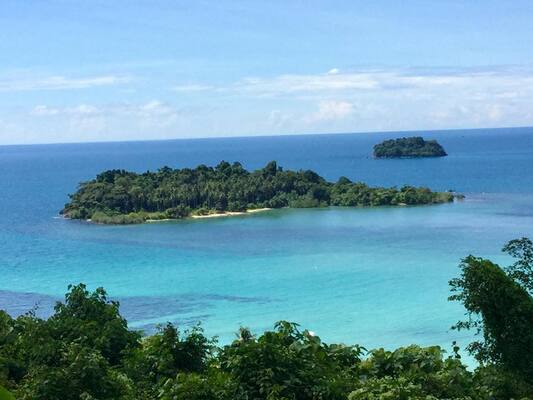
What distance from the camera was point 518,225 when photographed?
134ft

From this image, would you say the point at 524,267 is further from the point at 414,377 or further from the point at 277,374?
the point at 277,374

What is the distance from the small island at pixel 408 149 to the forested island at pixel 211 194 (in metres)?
66.3

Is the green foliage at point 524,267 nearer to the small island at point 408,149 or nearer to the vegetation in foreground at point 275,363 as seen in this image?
the vegetation in foreground at point 275,363

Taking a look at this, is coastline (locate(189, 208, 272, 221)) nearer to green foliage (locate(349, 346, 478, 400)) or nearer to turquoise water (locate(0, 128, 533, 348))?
turquoise water (locate(0, 128, 533, 348))

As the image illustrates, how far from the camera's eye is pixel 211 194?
51688 millimetres

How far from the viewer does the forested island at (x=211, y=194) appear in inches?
1991

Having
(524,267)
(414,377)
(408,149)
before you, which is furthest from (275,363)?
(408,149)

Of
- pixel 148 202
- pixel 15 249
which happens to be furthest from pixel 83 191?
pixel 15 249

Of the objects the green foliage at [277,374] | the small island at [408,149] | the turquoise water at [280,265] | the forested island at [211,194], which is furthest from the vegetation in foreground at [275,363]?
the small island at [408,149]

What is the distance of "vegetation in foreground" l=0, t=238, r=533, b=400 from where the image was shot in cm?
884

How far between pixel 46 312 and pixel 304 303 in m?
8.90

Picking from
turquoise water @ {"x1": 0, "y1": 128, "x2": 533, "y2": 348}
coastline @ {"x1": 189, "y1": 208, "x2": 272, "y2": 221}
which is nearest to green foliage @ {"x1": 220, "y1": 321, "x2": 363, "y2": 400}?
turquoise water @ {"x1": 0, "y1": 128, "x2": 533, "y2": 348}

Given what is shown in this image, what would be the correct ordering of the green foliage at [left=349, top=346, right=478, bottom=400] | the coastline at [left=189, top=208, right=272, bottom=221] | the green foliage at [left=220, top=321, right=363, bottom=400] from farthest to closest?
the coastline at [left=189, top=208, right=272, bottom=221] → the green foliage at [left=220, top=321, right=363, bottom=400] → the green foliage at [left=349, top=346, right=478, bottom=400]

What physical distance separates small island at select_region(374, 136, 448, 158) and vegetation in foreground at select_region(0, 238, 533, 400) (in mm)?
112247
